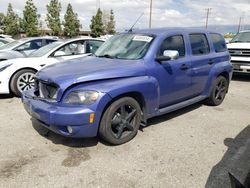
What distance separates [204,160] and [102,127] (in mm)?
1438

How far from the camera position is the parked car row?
3.47 m

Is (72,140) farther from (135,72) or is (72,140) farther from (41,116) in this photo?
(135,72)

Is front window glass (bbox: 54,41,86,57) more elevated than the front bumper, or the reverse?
front window glass (bbox: 54,41,86,57)

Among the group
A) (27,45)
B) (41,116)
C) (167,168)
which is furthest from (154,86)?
(27,45)

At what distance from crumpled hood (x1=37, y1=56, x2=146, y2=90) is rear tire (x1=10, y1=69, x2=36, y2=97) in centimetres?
264

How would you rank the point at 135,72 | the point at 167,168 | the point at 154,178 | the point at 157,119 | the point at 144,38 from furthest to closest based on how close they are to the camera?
the point at 157,119
the point at 144,38
the point at 135,72
the point at 167,168
the point at 154,178

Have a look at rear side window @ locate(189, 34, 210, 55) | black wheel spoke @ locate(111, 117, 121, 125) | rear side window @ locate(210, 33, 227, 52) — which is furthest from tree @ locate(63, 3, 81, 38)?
black wheel spoke @ locate(111, 117, 121, 125)

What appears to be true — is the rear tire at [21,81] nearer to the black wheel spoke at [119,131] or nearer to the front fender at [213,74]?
the black wheel spoke at [119,131]

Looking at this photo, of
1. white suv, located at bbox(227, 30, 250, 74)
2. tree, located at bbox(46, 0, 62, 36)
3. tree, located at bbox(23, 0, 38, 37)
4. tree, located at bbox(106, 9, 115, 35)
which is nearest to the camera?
white suv, located at bbox(227, 30, 250, 74)

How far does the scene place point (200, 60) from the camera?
511 centimetres

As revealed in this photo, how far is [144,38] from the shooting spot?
14.7ft

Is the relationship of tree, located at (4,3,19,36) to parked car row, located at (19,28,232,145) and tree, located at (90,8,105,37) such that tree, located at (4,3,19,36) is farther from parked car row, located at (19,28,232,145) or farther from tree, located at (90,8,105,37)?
parked car row, located at (19,28,232,145)

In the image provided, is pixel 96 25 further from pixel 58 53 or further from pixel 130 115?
pixel 130 115

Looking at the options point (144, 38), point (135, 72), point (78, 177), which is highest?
point (144, 38)
